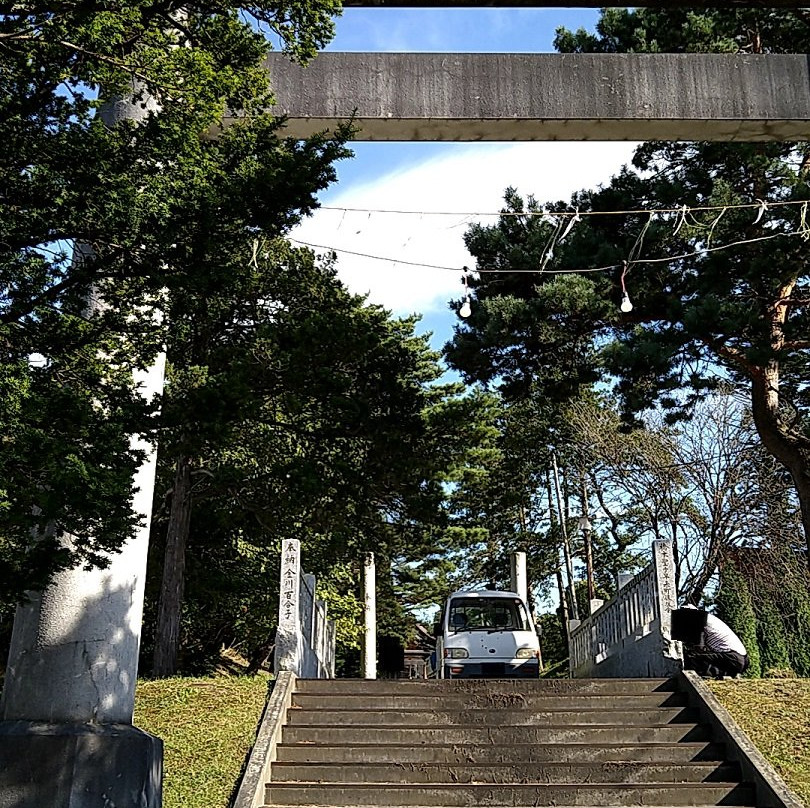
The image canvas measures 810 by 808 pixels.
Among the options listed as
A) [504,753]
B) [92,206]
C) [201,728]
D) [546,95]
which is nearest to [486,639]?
[504,753]

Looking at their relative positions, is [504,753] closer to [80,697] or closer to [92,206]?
[80,697]

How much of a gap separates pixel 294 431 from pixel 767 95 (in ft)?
23.8

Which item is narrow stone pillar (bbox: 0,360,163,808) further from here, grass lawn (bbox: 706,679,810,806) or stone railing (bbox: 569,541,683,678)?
stone railing (bbox: 569,541,683,678)

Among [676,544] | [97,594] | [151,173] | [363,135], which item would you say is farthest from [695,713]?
[676,544]

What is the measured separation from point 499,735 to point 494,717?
1.54 ft

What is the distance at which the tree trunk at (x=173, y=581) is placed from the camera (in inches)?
543

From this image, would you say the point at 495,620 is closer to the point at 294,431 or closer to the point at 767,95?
the point at 294,431

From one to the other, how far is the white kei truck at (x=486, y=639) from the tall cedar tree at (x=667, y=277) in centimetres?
413

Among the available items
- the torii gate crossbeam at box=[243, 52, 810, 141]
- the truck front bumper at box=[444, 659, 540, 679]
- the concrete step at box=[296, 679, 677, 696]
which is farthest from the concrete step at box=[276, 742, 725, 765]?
the truck front bumper at box=[444, 659, 540, 679]

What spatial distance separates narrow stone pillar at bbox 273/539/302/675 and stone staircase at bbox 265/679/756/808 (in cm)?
37

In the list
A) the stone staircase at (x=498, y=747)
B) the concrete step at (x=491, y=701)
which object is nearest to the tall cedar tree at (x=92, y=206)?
the stone staircase at (x=498, y=747)

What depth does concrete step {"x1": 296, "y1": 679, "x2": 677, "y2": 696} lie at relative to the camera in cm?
952

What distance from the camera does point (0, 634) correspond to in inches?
686

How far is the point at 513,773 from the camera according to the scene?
25.7 ft
